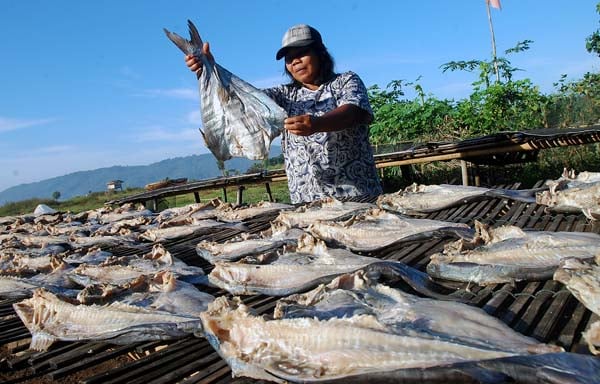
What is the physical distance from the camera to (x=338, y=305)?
2.33m

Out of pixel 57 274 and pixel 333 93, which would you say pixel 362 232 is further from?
pixel 57 274

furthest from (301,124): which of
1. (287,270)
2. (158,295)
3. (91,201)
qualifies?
(91,201)

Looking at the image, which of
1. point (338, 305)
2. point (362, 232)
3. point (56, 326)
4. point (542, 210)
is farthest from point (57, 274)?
point (542, 210)

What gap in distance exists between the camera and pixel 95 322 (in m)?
2.85

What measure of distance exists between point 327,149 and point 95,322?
3467mm

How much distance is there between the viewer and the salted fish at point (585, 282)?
1841mm

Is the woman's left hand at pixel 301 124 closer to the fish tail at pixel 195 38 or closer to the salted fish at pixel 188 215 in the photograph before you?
the fish tail at pixel 195 38

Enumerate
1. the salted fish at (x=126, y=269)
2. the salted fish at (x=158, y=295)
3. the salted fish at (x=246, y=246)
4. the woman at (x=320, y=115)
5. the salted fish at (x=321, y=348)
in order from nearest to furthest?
the salted fish at (x=321, y=348) → the salted fish at (x=158, y=295) → the salted fish at (x=126, y=269) → the salted fish at (x=246, y=246) → the woman at (x=320, y=115)

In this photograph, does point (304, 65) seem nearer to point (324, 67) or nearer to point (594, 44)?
point (324, 67)

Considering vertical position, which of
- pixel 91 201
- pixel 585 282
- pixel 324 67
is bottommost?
pixel 91 201

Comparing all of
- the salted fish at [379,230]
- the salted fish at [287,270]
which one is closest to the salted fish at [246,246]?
the salted fish at [379,230]

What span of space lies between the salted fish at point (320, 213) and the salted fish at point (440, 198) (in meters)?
0.26

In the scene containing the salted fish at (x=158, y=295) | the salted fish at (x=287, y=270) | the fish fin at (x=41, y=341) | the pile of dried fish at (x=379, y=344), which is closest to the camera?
the pile of dried fish at (x=379, y=344)

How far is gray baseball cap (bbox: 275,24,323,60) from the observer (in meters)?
5.50
